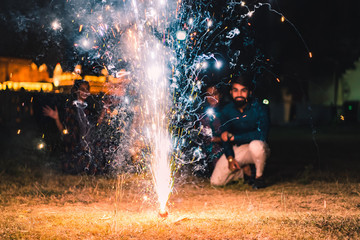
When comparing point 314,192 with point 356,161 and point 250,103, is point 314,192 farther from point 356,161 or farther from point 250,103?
point 356,161

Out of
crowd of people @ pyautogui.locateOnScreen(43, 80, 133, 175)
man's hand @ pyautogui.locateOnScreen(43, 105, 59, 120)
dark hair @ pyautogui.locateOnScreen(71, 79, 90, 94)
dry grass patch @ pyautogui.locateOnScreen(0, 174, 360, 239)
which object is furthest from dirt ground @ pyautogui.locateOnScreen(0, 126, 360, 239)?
dark hair @ pyautogui.locateOnScreen(71, 79, 90, 94)

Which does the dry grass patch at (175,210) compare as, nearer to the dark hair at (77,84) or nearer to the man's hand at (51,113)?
the man's hand at (51,113)

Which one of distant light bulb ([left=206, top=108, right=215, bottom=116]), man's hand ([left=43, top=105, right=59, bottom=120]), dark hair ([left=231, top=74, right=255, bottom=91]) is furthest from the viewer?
man's hand ([left=43, top=105, right=59, bottom=120])

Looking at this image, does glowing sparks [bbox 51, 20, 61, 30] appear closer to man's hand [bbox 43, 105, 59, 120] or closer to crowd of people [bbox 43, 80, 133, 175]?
crowd of people [bbox 43, 80, 133, 175]

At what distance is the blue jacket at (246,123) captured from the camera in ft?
22.5

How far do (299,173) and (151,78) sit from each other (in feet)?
13.2

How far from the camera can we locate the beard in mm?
6816

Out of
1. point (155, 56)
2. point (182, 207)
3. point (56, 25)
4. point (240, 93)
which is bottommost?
point (182, 207)

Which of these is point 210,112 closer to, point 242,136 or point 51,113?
point 242,136

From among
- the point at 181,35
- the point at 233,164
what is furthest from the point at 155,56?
the point at 233,164

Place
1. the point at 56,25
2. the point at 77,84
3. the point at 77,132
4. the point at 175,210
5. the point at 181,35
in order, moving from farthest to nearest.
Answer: the point at 77,132, the point at 56,25, the point at 77,84, the point at 181,35, the point at 175,210

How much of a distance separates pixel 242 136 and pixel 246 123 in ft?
0.82

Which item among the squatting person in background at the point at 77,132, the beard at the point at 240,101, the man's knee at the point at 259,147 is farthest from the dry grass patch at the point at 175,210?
the beard at the point at 240,101

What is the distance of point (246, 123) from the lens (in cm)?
699
